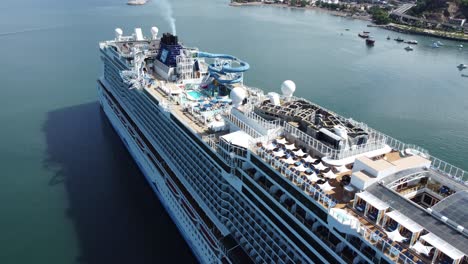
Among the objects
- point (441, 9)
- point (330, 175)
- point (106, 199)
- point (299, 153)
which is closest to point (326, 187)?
point (330, 175)

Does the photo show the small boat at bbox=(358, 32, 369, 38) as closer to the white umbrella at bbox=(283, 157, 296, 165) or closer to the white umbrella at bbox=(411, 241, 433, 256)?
the white umbrella at bbox=(283, 157, 296, 165)

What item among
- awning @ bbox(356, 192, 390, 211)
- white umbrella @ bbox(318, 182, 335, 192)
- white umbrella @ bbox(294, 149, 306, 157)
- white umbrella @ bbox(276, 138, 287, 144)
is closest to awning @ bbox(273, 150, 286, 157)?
white umbrella @ bbox(294, 149, 306, 157)

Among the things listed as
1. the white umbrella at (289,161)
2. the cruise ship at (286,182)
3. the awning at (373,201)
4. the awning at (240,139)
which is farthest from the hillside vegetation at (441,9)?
the awning at (373,201)

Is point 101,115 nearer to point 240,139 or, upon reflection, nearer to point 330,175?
point 240,139

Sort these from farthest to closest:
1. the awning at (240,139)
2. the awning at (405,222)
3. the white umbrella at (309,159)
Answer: the awning at (240,139), the white umbrella at (309,159), the awning at (405,222)

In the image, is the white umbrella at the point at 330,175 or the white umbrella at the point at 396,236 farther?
the white umbrella at the point at 330,175

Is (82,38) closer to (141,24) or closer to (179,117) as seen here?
(141,24)

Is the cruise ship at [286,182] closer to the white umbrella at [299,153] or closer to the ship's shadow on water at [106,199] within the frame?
the white umbrella at [299,153]
